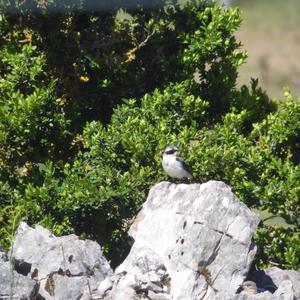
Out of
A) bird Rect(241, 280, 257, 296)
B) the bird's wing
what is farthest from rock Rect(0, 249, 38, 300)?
the bird's wing

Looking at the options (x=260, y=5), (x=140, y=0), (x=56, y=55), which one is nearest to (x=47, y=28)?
(x=56, y=55)

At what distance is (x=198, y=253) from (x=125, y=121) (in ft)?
6.05

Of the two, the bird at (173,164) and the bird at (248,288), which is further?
the bird at (173,164)

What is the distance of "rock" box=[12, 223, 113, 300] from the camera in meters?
7.65

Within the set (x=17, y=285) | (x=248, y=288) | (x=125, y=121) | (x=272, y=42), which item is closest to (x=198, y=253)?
(x=248, y=288)

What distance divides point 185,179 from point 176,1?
1714mm

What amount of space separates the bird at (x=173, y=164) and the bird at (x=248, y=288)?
4.01 ft

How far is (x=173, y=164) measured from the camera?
8.50 m

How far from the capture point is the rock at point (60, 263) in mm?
7648

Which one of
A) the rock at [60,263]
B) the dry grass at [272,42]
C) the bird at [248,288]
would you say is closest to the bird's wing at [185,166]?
the rock at [60,263]

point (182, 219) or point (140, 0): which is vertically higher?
point (140, 0)

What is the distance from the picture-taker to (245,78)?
60.3 feet

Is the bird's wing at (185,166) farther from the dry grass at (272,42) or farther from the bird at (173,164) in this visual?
the dry grass at (272,42)

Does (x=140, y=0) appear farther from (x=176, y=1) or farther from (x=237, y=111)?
(x=237, y=111)
